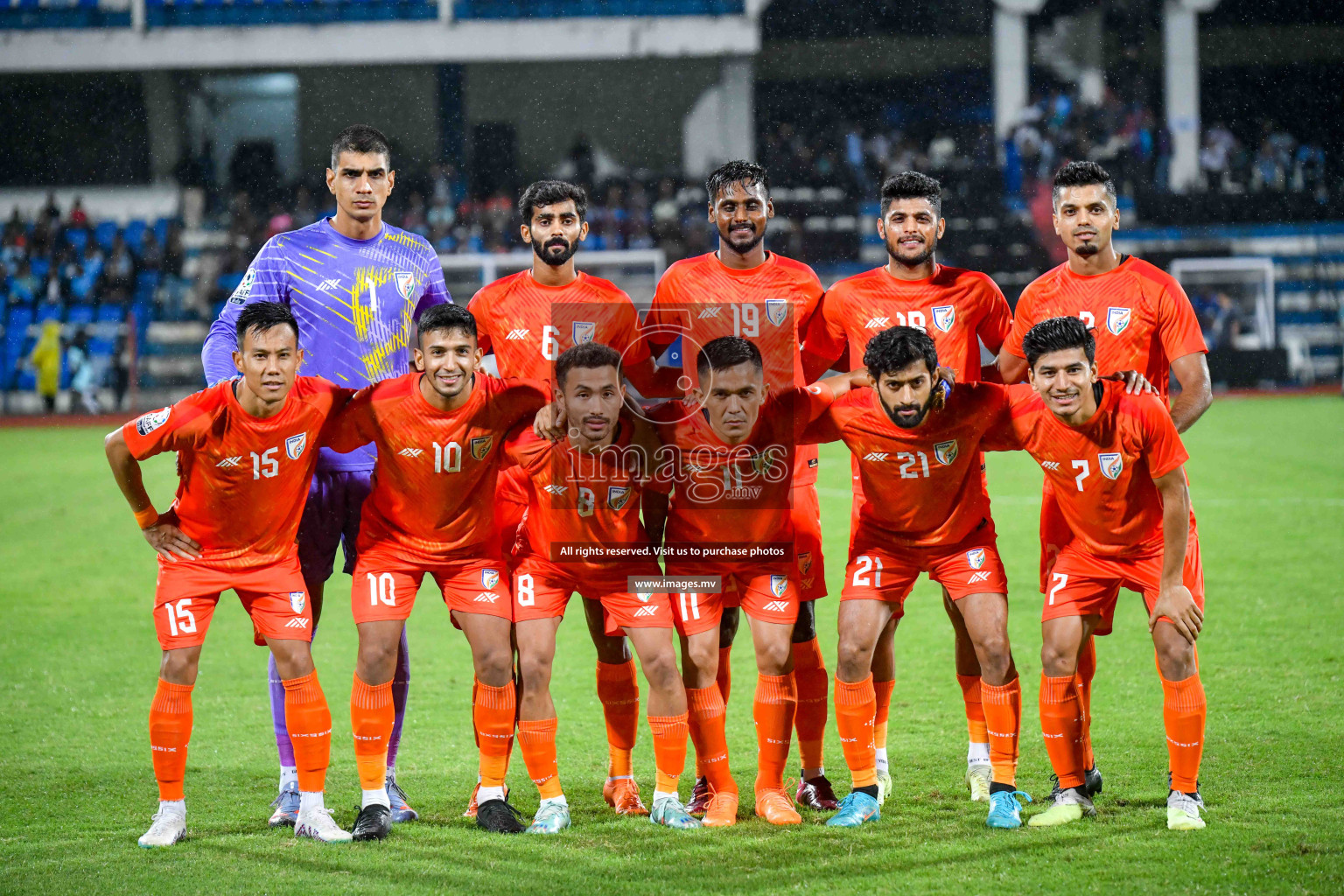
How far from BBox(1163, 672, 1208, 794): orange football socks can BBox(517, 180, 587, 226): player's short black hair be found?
267cm

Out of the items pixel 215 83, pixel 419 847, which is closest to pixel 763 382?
pixel 419 847

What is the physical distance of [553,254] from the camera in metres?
4.82

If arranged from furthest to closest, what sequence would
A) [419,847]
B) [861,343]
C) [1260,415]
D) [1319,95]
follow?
[1319,95] → [1260,415] → [861,343] → [419,847]

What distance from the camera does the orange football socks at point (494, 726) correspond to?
14.6 feet

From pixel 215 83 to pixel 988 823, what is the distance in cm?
2714

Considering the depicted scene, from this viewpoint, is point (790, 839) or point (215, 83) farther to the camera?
point (215, 83)

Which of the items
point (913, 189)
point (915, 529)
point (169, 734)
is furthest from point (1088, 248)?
point (169, 734)

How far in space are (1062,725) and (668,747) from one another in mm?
1335

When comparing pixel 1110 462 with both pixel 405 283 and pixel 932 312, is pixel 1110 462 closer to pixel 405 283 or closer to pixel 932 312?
pixel 932 312

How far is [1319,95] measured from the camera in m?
27.3

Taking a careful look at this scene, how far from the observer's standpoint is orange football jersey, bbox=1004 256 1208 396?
4.73 metres

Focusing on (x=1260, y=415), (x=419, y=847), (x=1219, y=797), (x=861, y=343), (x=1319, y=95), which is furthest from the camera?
(x=1319, y=95)

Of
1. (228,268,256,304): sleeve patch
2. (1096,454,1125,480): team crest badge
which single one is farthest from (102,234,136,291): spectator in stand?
(1096,454,1125,480): team crest badge

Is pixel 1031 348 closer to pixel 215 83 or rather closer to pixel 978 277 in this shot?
pixel 978 277
